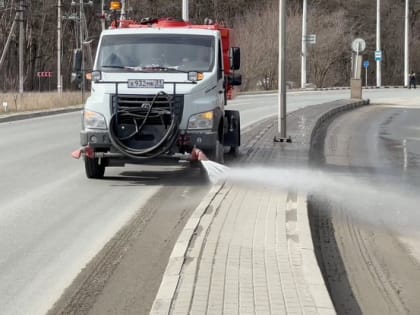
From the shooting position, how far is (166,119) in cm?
1143

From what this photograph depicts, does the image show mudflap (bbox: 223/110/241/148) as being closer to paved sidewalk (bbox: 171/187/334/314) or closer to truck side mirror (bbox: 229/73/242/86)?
truck side mirror (bbox: 229/73/242/86)

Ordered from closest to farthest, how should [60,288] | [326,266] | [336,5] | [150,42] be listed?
1. [60,288]
2. [326,266]
3. [150,42]
4. [336,5]

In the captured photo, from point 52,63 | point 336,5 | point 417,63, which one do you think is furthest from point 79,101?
point 417,63

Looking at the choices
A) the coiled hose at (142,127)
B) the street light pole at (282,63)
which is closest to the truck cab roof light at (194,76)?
the coiled hose at (142,127)

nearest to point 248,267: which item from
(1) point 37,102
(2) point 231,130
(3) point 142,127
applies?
(3) point 142,127

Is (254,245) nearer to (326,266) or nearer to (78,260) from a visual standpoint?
(326,266)

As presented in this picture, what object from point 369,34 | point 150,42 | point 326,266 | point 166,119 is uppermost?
point 369,34

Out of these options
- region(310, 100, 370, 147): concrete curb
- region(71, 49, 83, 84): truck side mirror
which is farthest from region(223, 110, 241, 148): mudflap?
region(310, 100, 370, 147): concrete curb

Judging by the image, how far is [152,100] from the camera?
11.4 m

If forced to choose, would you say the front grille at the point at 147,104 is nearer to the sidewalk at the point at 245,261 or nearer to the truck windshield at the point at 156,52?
the truck windshield at the point at 156,52

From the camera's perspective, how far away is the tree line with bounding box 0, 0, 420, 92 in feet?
211

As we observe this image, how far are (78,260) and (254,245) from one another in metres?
1.64

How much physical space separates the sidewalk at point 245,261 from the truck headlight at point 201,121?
5.13 ft

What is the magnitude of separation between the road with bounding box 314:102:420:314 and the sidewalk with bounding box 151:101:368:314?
0.34m
